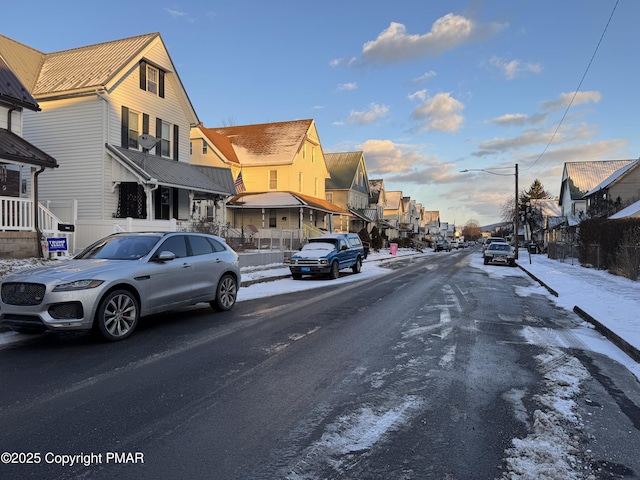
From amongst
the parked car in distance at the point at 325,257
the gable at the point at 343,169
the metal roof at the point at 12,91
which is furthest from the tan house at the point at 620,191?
the metal roof at the point at 12,91

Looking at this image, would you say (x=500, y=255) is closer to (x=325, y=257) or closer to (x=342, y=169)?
(x=325, y=257)

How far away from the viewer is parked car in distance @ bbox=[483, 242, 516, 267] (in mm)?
29703

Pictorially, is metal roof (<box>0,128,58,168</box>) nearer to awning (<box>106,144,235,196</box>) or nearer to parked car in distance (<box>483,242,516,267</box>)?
awning (<box>106,144,235,196</box>)

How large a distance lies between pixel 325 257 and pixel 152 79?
12910 millimetres

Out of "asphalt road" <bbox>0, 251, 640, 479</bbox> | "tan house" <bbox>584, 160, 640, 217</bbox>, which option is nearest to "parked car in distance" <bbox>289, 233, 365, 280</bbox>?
"asphalt road" <bbox>0, 251, 640, 479</bbox>

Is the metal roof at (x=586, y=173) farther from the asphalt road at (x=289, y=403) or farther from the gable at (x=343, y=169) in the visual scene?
the asphalt road at (x=289, y=403)

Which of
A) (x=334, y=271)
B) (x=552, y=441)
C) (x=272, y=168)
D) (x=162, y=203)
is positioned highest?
(x=272, y=168)

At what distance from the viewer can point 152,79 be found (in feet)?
72.0

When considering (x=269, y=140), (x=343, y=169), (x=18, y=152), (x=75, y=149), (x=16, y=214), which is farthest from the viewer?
(x=343, y=169)

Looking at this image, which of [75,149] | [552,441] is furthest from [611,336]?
[75,149]

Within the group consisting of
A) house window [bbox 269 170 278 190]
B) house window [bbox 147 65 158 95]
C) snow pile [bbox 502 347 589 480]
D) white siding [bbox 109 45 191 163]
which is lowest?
snow pile [bbox 502 347 589 480]

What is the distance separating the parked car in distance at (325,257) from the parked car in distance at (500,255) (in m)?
13.9

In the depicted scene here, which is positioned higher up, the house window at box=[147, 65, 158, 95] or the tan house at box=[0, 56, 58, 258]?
the house window at box=[147, 65, 158, 95]

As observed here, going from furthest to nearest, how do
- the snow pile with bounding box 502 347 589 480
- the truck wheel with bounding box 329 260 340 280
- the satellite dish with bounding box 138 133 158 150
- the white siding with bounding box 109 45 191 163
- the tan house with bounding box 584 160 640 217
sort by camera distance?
the tan house with bounding box 584 160 640 217 < the white siding with bounding box 109 45 191 163 < the satellite dish with bounding box 138 133 158 150 < the truck wheel with bounding box 329 260 340 280 < the snow pile with bounding box 502 347 589 480
